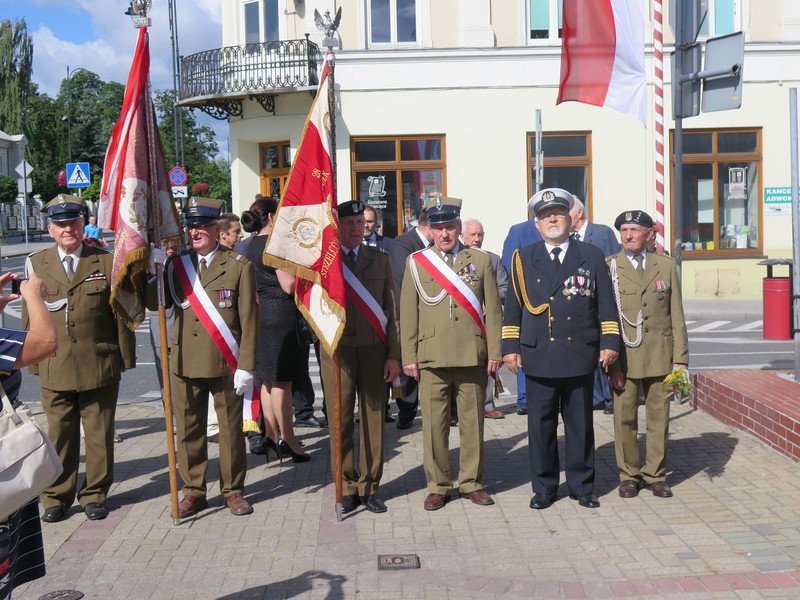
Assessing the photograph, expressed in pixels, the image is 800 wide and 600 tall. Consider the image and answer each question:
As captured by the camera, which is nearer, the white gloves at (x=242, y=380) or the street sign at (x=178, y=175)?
the white gloves at (x=242, y=380)

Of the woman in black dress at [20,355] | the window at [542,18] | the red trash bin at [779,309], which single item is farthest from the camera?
the window at [542,18]

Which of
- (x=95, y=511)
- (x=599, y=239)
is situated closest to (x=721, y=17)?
(x=599, y=239)

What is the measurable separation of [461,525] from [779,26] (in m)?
18.2

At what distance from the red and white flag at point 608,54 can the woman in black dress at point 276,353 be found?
12.3 feet

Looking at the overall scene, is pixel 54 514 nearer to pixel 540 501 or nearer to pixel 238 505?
pixel 238 505

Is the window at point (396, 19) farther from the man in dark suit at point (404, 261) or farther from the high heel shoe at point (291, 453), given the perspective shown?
the high heel shoe at point (291, 453)

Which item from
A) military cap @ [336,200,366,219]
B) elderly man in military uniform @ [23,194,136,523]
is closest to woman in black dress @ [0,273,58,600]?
elderly man in military uniform @ [23,194,136,523]

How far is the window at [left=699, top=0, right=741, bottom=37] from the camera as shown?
21.1 m

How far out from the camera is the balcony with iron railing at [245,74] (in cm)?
2125

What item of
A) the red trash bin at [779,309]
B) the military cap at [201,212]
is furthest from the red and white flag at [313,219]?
the red trash bin at [779,309]

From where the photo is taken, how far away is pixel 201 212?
6.46 meters

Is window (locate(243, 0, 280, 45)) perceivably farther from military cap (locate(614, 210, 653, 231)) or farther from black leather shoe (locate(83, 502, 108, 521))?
black leather shoe (locate(83, 502, 108, 521))

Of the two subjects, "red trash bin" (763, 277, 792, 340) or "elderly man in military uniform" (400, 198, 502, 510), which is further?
"red trash bin" (763, 277, 792, 340)

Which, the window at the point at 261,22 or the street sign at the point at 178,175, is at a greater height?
the window at the point at 261,22
